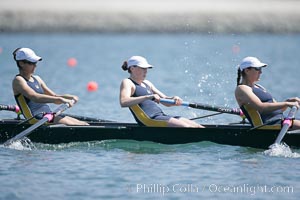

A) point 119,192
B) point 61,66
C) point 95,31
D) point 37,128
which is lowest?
point 119,192

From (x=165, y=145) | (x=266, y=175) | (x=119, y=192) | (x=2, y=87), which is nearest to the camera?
(x=119, y=192)

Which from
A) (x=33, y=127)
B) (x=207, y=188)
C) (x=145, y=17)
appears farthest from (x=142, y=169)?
(x=145, y=17)

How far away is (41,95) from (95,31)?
173 feet

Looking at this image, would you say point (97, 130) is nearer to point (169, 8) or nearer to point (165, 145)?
point (165, 145)

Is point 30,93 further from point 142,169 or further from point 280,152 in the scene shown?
point 280,152

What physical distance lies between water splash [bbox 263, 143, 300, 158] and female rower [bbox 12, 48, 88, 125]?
131 inches

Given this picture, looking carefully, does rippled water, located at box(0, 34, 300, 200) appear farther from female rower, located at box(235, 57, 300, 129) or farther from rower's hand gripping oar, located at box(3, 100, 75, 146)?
female rower, located at box(235, 57, 300, 129)

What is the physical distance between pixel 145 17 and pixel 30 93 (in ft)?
170

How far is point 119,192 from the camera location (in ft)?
35.0

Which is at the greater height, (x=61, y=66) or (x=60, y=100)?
(x=61, y=66)

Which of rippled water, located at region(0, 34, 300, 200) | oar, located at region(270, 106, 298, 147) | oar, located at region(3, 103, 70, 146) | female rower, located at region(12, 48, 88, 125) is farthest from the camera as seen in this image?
female rower, located at region(12, 48, 88, 125)

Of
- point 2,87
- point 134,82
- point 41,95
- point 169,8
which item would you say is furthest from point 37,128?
point 169,8

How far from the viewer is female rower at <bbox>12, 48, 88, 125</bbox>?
44.7ft

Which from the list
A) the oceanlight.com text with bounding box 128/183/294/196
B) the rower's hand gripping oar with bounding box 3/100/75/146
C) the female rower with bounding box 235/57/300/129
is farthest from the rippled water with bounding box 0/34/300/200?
the female rower with bounding box 235/57/300/129
